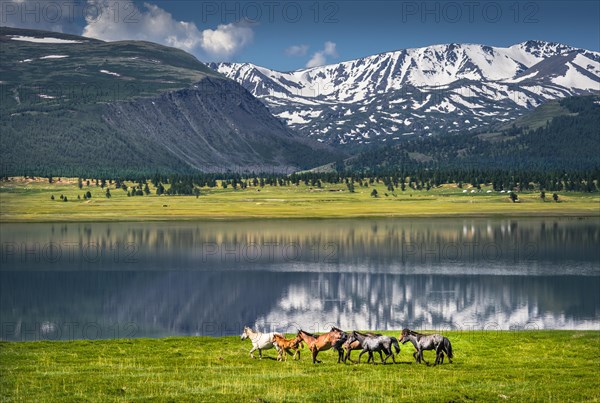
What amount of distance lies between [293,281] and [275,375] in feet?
180

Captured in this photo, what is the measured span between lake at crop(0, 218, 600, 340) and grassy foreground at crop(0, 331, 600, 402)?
1683cm

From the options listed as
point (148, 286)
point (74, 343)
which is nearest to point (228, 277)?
point (148, 286)

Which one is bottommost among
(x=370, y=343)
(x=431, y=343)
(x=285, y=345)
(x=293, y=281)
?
(x=293, y=281)

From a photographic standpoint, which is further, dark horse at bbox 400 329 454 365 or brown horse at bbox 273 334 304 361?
brown horse at bbox 273 334 304 361

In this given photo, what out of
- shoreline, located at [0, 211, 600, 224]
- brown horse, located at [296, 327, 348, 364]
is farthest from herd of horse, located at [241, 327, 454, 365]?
shoreline, located at [0, 211, 600, 224]

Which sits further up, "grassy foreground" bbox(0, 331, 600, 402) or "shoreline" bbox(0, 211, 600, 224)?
"grassy foreground" bbox(0, 331, 600, 402)

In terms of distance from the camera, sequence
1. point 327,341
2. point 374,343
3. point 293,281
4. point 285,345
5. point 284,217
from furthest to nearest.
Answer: point 284,217
point 293,281
point 285,345
point 327,341
point 374,343

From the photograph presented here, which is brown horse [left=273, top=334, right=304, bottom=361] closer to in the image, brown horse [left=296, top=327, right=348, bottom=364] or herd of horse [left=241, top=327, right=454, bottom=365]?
herd of horse [left=241, top=327, right=454, bottom=365]

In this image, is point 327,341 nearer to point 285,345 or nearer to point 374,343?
point 374,343

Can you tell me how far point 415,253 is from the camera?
11231cm

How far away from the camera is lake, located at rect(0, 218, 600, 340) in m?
62.1

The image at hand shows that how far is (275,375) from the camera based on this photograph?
30422mm

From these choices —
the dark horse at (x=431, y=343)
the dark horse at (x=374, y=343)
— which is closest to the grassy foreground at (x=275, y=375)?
the dark horse at (x=431, y=343)

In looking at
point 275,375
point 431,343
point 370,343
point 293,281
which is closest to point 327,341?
point 370,343
